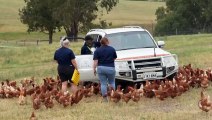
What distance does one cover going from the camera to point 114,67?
1295 cm

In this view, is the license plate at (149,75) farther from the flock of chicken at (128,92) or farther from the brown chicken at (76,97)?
the brown chicken at (76,97)

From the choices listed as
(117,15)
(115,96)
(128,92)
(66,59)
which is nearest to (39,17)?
(117,15)

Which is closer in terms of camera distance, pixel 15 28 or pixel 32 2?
pixel 32 2

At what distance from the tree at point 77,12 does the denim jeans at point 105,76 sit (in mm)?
45599

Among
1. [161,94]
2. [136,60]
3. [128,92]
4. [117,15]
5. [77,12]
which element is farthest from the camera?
[117,15]

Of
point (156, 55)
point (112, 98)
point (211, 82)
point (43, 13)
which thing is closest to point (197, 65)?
point (211, 82)

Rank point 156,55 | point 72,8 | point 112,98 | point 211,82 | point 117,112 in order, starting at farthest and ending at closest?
point 72,8 → point 211,82 → point 156,55 → point 112,98 → point 117,112

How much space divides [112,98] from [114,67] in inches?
39.2

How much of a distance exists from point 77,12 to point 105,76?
46.6 meters

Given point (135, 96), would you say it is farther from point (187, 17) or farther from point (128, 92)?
point (187, 17)

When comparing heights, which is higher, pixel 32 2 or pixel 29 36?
pixel 32 2

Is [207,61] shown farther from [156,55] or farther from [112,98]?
[112,98]

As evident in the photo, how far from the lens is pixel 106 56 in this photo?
12750 millimetres

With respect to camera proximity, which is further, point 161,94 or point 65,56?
point 65,56
